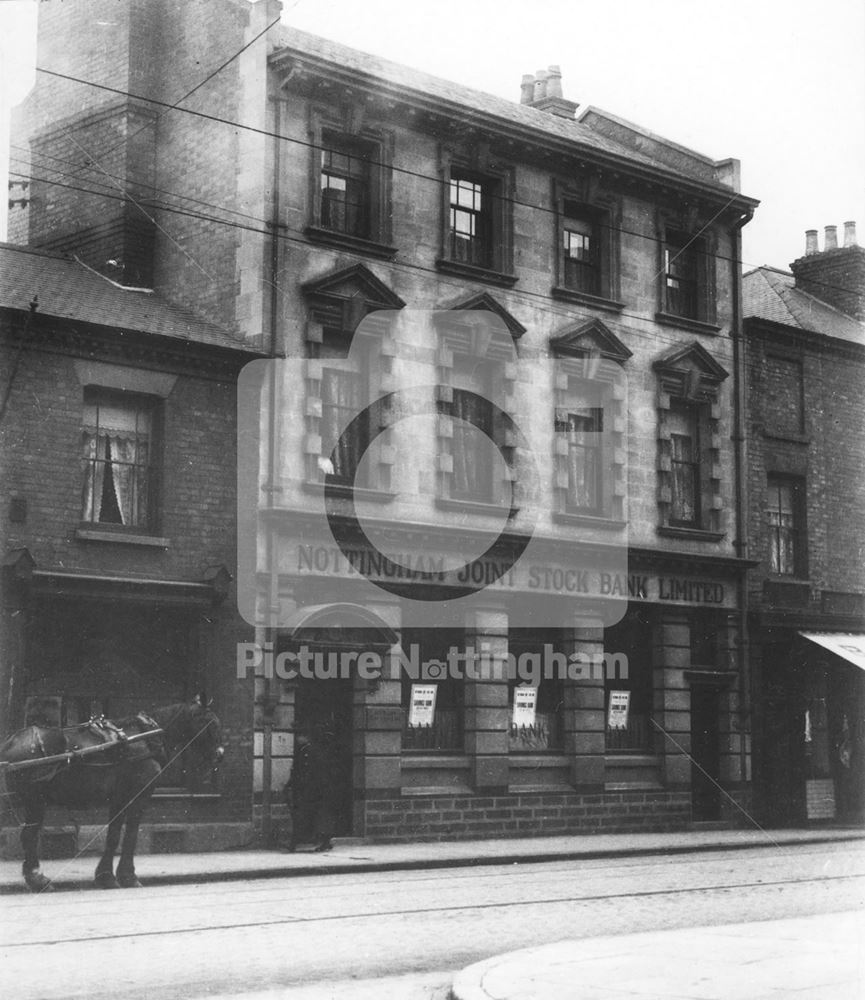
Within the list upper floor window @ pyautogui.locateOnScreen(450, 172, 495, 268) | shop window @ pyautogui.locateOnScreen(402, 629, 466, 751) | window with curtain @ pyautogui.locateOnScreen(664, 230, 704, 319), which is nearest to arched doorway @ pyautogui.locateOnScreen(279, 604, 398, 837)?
shop window @ pyautogui.locateOnScreen(402, 629, 466, 751)

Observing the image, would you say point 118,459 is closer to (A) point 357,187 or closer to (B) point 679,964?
(A) point 357,187

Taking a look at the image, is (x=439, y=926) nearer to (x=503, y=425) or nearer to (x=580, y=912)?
(x=580, y=912)

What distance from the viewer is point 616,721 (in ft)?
84.0

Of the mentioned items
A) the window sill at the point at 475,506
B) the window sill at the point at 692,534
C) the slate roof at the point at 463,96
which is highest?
the slate roof at the point at 463,96

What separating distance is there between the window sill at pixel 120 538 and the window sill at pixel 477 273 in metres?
6.76

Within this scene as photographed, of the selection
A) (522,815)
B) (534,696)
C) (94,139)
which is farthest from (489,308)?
(522,815)

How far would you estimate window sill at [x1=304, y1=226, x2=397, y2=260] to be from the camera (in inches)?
867

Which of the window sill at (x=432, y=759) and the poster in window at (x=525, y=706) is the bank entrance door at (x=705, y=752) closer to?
the poster in window at (x=525, y=706)

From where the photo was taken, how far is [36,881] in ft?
49.2

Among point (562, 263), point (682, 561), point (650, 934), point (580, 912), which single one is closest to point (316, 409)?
point (562, 263)

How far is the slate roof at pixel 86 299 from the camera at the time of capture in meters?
19.8

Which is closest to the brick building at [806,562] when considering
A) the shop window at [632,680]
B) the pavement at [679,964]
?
the shop window at [632,680]

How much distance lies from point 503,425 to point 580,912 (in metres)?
11.5

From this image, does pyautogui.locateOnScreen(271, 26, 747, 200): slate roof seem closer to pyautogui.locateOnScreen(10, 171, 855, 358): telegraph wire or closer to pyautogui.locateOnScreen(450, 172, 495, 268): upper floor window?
pyautogui.locateOnScreen(450, 172, 495, 268): upper floor window
